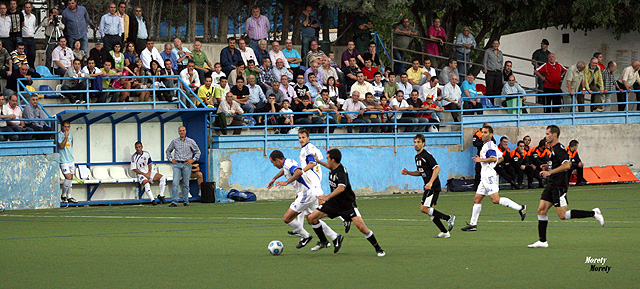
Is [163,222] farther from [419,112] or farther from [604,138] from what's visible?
[604,138]

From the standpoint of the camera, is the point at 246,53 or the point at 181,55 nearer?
the point at 181,55

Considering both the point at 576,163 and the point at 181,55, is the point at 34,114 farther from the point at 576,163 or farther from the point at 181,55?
the point at 576,163

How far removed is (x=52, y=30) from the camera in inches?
990

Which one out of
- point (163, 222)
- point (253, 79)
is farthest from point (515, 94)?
point (163, 222)

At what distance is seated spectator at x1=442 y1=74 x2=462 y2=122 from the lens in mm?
27891

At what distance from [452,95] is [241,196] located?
761 centimetres

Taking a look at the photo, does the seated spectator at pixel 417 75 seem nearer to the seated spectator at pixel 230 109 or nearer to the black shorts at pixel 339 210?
the seated spectator at pixel 230 109

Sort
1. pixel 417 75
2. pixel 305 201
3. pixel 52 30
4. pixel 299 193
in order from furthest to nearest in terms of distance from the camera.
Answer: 1. pixel 417 75
2. pixel 52 30
3. pixel 299 193
4. pixel 305 201

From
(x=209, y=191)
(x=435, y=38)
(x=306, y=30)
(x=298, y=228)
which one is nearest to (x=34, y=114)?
(x=209, y=191)

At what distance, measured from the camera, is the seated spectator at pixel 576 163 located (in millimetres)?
27219

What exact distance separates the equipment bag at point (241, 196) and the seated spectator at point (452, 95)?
7007 mm

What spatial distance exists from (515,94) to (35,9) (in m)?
15.0

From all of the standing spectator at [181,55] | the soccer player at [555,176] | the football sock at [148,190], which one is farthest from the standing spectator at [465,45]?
the soccer player at [555,176]

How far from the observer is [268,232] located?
51.9 ft
